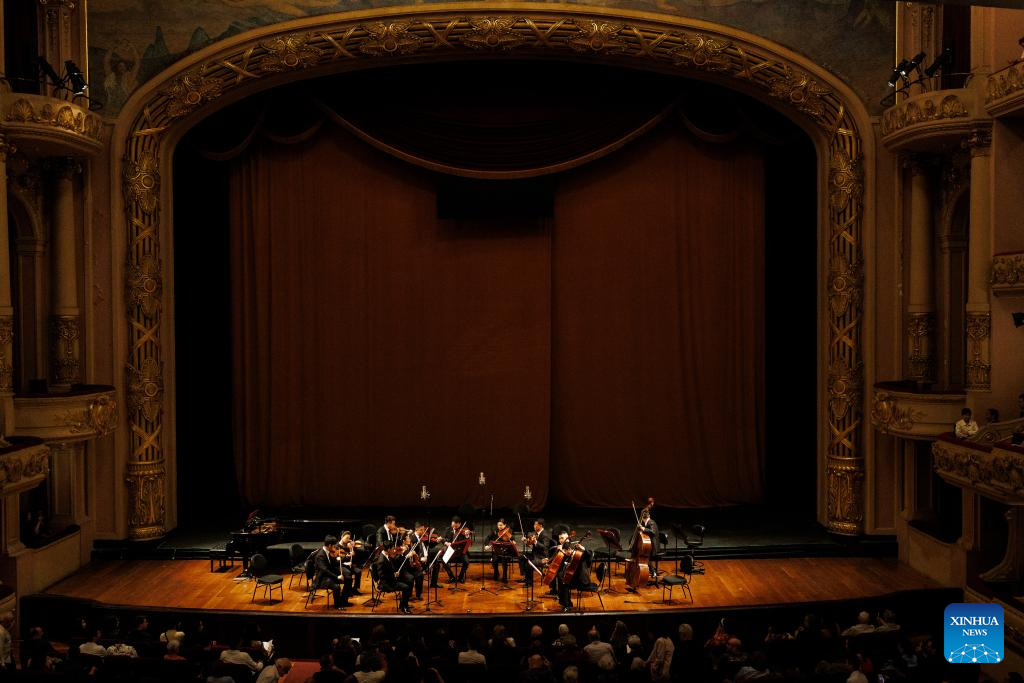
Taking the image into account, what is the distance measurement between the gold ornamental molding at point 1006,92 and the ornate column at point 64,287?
11.7 m

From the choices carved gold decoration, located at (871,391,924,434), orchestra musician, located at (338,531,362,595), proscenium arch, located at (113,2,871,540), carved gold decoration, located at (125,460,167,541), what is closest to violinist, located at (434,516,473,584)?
orchestra musician, located at (338,531,362,595)

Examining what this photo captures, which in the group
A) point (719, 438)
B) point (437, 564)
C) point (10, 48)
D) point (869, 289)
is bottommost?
point (437, 564)

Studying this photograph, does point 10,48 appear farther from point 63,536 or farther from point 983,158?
point 983,158

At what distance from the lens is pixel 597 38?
1489 cm

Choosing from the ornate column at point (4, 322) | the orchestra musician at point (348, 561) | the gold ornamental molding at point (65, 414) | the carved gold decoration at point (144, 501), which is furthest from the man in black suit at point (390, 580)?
the ornate column at point (4, 322)

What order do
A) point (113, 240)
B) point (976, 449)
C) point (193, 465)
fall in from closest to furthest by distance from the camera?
1. point (976, 449)
2. point (113, 240)
3. point (193, 465)

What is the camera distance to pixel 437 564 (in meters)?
12.9

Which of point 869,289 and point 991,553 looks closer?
point 991,553

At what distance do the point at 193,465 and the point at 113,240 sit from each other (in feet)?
12.9

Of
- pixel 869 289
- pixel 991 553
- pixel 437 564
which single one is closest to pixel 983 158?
pixel 869 289

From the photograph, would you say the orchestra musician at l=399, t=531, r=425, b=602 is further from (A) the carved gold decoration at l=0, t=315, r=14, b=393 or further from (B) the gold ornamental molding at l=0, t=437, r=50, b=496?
(A) the carved gold decoration at l=0, t=315, r=14, b=393

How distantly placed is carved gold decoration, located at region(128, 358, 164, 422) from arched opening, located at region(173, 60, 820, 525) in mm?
1425

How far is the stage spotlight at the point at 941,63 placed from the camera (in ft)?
42.8

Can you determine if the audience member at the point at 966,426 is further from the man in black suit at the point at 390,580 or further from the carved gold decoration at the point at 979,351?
the man in black suit at the point at 390,580
